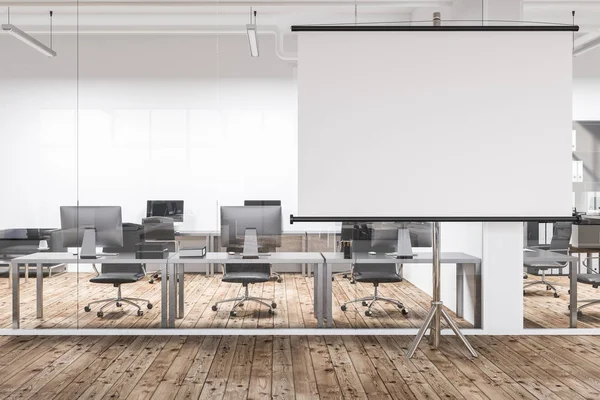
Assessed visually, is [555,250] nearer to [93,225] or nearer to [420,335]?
[420,335]

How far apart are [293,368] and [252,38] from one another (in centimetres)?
280

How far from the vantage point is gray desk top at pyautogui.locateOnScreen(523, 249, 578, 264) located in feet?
15.0

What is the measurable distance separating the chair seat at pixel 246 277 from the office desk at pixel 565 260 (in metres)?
2.33

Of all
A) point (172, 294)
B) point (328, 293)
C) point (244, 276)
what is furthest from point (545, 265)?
point (172, 294)

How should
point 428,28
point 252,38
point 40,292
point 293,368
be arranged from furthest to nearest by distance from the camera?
point 40,292 < point 252,38 < point 428,28 < point 293,368

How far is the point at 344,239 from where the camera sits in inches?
182

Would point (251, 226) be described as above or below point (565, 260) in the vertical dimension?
above

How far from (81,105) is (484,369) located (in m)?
4.05

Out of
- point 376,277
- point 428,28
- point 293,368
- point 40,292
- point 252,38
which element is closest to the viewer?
Result: point 293,368

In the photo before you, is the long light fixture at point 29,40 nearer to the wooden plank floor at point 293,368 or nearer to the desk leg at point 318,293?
the wooden plank floor at point 293,368

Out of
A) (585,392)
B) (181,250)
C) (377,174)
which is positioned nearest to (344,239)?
(377,174)

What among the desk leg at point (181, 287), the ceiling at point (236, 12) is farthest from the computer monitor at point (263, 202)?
the ceiling at point (236, 12)

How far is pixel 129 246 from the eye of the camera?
4664mm

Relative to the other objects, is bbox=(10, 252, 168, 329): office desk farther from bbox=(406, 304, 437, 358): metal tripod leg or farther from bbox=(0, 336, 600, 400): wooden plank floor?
bbox=(406, 304, 437, 358): metal tripod leg
